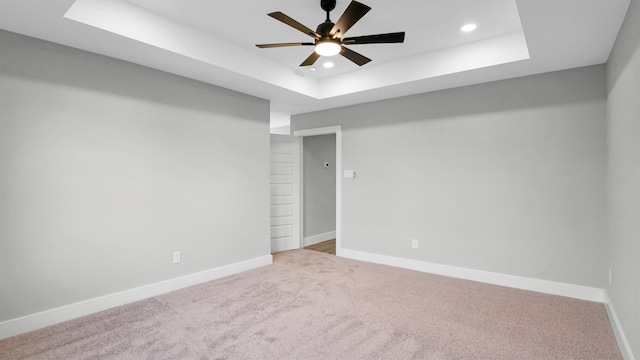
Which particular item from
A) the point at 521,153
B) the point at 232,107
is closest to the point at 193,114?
the point at 232,107

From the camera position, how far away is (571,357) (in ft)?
7.36

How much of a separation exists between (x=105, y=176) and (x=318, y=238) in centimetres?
396

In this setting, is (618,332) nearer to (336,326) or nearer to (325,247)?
(336,326)

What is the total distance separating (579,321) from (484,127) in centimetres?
219

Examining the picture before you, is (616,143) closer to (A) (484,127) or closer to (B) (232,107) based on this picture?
(A) (484,127)

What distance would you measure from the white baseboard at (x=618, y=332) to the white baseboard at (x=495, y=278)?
0.73 feet

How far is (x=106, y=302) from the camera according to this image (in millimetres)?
3031

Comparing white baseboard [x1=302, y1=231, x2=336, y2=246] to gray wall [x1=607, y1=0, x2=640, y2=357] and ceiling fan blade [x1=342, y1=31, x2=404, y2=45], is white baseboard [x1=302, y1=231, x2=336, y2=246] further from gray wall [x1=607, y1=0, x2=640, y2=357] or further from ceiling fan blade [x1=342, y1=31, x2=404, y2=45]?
gray wall [x1=607, y1=0, x2=640, y2=357]

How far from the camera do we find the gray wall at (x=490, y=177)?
3.28 m

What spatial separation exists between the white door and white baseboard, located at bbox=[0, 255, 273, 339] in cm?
119

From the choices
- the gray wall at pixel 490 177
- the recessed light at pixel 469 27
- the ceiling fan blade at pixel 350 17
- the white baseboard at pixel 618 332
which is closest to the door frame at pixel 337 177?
→ the gray wall at pixel 490 177

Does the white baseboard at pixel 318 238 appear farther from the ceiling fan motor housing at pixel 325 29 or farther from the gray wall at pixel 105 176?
the ceiling fan motor housing at pixel 325 29

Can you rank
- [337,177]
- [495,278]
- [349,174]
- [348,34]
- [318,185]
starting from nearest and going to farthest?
[348,34] < [495,278] < [349,174] < [337,177] < [318,185]

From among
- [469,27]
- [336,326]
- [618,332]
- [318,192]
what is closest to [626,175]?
[618,332]
